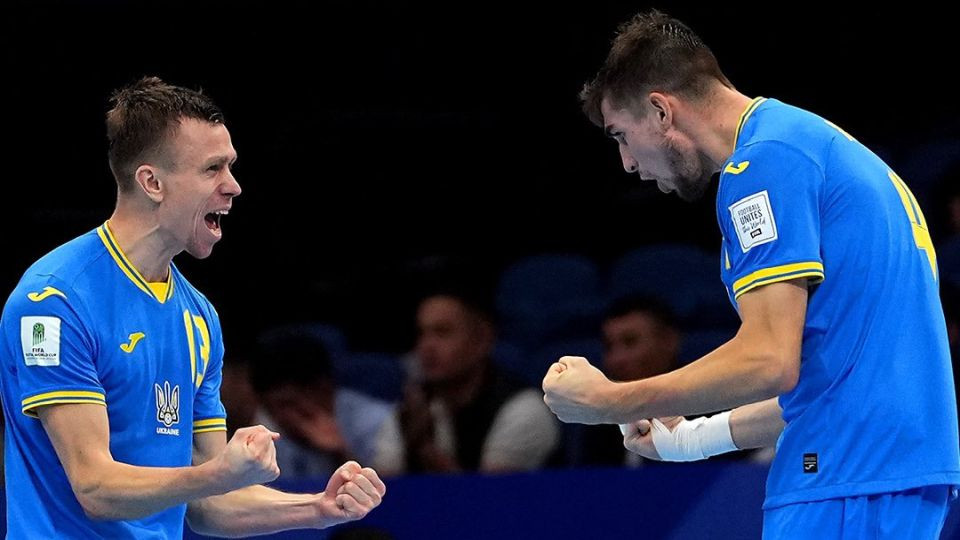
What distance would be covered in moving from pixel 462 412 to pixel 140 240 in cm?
278

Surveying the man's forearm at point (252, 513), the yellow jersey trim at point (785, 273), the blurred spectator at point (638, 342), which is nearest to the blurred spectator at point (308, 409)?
the blurred spectator at point (638, 342)

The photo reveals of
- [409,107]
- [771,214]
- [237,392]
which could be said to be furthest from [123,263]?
[409,107]

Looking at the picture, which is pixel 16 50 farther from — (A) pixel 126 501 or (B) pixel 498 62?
(A) pixel 126 501

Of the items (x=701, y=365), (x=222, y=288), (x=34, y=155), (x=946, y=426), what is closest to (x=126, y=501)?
(x=701, y=365)

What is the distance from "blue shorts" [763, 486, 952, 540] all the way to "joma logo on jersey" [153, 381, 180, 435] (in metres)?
1.57

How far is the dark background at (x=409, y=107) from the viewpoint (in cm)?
923

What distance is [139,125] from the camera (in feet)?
12.5

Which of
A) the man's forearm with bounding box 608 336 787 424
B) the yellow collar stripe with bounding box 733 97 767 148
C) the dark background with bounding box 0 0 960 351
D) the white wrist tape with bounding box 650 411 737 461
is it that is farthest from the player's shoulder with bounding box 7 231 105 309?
the dark background with bounding box 0 0 960 351

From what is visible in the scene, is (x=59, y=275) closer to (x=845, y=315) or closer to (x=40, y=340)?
(x=40, y=340)

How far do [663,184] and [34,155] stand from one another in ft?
Result: 21.9

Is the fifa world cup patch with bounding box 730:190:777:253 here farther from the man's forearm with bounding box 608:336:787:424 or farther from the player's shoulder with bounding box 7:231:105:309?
the player's shoulder with bounding box 7:231:105:309

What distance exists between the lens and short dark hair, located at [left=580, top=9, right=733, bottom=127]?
11.6ft

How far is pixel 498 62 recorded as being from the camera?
9.74 meters

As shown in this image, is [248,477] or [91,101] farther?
[91,101]
